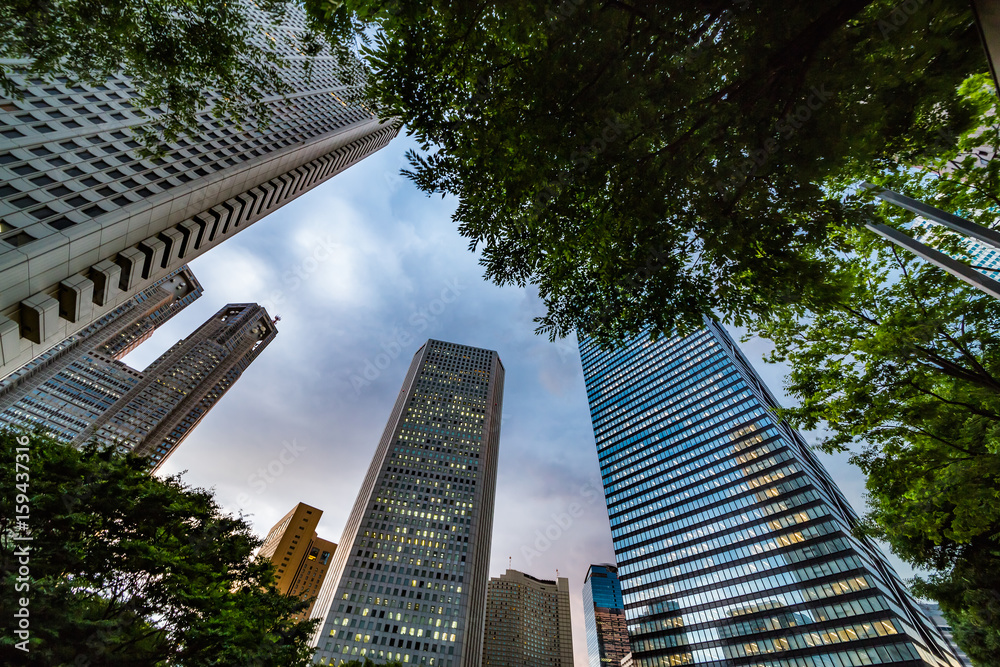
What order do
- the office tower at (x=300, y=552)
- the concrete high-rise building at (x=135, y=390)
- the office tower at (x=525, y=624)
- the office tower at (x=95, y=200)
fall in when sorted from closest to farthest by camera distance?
the office tower at (x=95, y=200) < the concrete high-rise building at (x=135, y=390) < the office tower at (x=300, y=552) < the office tower at (x=525, y=624)

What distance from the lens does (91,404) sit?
109 m

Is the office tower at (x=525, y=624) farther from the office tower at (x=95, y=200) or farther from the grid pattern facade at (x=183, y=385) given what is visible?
the office tower at (x=95, y=200)

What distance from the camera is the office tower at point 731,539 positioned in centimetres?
5372

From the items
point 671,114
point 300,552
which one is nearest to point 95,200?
point 671,114

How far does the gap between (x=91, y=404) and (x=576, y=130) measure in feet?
541

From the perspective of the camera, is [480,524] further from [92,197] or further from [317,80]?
[317,80]

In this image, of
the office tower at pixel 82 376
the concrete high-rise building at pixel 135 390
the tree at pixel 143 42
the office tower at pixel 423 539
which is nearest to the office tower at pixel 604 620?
the office tower at pixel 423 539

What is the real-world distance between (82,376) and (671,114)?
169924 millimetres

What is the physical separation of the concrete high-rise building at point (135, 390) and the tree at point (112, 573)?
102443 millimetres

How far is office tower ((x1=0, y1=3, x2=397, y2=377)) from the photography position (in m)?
12.6

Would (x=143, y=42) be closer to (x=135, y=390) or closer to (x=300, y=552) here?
(x=135, y=390)

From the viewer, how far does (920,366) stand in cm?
748

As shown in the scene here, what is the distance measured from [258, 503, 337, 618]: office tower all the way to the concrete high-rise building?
51051mm

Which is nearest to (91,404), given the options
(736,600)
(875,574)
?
(736,600)
